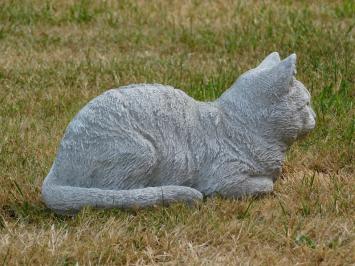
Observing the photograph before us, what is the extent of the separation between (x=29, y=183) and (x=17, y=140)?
748 mm

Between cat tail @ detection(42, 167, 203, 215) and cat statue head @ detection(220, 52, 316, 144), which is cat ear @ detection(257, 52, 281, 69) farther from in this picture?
cat tail @ detection(42, 167, 203, 215)

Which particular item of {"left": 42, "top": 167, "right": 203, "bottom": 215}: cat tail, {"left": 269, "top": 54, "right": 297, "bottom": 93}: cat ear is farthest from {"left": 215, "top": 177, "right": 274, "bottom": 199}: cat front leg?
{"left": 269, "top": 54, "right": 297, "bottom": 93}: cat ear

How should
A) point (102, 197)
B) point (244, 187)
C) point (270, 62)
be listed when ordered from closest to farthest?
point (102, 197) → point (244, 187) → point (270, 62)

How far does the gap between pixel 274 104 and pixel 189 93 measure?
1.75 m

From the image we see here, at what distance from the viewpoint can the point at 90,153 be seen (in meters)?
3.79

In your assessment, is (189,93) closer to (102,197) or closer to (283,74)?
(283,74)

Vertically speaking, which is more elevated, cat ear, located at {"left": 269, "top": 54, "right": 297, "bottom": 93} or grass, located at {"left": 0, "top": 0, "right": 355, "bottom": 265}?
cat ear, located at {"left": 269, "top": 54, "right": 297, "bottom": 93}

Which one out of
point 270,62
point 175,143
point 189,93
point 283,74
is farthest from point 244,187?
point 189,93

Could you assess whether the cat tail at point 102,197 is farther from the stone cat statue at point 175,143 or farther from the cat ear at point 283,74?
the cat ear at point 283,74

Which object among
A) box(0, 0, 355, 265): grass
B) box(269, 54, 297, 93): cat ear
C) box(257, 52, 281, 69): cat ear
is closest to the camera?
box(0, 0, 355, 265): grass

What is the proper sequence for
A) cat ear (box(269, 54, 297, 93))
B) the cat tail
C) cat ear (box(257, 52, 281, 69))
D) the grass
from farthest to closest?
cat ear (box(257, 52, 281, 69))
cat ear (box(269, 54, 297, 93))
the cat tail
the grass

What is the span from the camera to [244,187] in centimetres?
402

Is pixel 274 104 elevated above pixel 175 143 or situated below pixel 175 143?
above

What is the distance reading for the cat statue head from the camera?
3996mm
